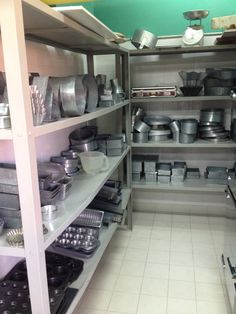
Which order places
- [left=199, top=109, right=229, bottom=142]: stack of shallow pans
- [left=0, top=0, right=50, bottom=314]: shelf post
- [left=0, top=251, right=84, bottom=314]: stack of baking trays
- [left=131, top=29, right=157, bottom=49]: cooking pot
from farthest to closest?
[left=199, top=109, right=229, bottom=142]: stack of shallow pans
[left=131, top=29, right=157, bottom=49]: cooking pot
[left=0, top=251, right=84, bottom=314]: stack of baking trays
[left=0, top=0, right=50, bottom=314]: shelf post

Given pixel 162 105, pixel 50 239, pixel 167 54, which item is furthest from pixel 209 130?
pixel 50 239

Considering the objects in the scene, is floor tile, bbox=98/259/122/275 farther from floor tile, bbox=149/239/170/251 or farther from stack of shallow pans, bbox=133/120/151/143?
stack of shallow pans, bbox=133/120/151/143

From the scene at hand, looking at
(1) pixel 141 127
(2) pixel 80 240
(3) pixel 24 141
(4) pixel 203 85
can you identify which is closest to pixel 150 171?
(1) pixel 141 127

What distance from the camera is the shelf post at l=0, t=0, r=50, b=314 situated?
0.79 m

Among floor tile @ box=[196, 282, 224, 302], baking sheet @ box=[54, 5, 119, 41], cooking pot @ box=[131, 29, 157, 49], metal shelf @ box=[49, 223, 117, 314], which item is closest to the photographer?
baking sheet @ box=[54, 5, 119, 41]

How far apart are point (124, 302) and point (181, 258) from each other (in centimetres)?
67

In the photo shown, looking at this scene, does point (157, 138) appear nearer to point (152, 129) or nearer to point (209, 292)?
point (152, 129)

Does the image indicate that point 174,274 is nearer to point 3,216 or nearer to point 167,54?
point 3,216

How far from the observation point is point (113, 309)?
1778 mm

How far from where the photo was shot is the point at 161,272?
213cm

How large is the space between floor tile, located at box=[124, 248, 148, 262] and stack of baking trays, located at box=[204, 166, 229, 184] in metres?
0.97

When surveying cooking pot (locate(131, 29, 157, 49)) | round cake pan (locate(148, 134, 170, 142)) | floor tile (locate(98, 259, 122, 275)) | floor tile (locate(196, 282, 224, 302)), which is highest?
cooking pot (locate(131, 29, 157, 49))

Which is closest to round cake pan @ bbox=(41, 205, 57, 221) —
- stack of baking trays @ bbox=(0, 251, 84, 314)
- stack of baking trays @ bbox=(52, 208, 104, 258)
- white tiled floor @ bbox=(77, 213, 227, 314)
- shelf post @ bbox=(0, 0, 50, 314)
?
shelf post @ bbox=(0, 0, 50, 314)

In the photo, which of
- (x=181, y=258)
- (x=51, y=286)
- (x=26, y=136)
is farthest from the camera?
(x=181, y=258)
